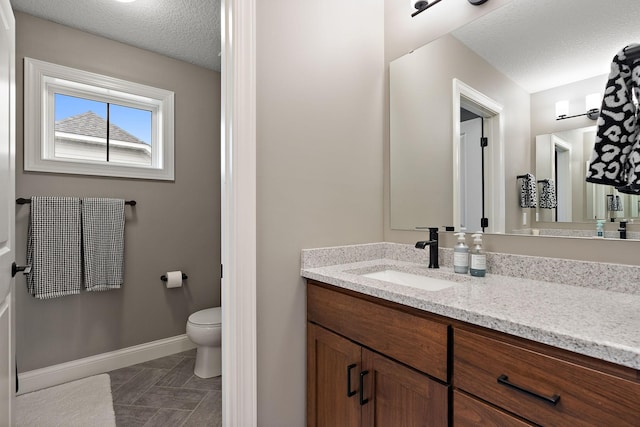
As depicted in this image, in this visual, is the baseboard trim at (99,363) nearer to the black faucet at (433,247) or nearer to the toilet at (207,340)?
the toilet at (207,340)

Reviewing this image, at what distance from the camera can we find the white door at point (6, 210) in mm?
1121

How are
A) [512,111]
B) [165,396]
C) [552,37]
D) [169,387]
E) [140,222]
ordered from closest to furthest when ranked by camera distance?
[552,37] < [512,111] < [165,396] < [169,387] < [140,222]

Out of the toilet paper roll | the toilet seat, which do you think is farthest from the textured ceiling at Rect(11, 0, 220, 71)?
the toilet seat

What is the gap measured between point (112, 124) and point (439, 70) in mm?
2367

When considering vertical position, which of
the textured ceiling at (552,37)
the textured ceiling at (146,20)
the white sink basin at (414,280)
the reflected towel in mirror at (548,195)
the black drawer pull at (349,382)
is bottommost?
the black drawer pull at (349,382)

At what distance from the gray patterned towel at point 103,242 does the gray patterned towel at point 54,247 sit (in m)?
0.05

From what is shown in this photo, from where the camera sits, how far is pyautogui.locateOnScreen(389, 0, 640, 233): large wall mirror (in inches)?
43.8

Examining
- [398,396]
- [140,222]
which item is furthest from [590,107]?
[140,222]

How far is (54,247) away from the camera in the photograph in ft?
6.85

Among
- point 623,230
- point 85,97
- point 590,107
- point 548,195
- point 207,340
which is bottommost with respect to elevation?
point 207,340

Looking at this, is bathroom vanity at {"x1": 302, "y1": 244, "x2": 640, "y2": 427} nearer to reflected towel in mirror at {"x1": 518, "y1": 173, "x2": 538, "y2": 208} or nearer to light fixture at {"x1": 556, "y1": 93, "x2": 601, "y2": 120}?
reflected towel in mirror at {"x1": 518, "y1": 173, "x2": 538, "y2": 208}

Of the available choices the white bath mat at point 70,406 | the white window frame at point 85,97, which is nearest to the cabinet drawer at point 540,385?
the white bath mat at point 70,406

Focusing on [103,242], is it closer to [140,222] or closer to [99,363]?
[140,222]

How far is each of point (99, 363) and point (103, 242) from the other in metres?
0.85
